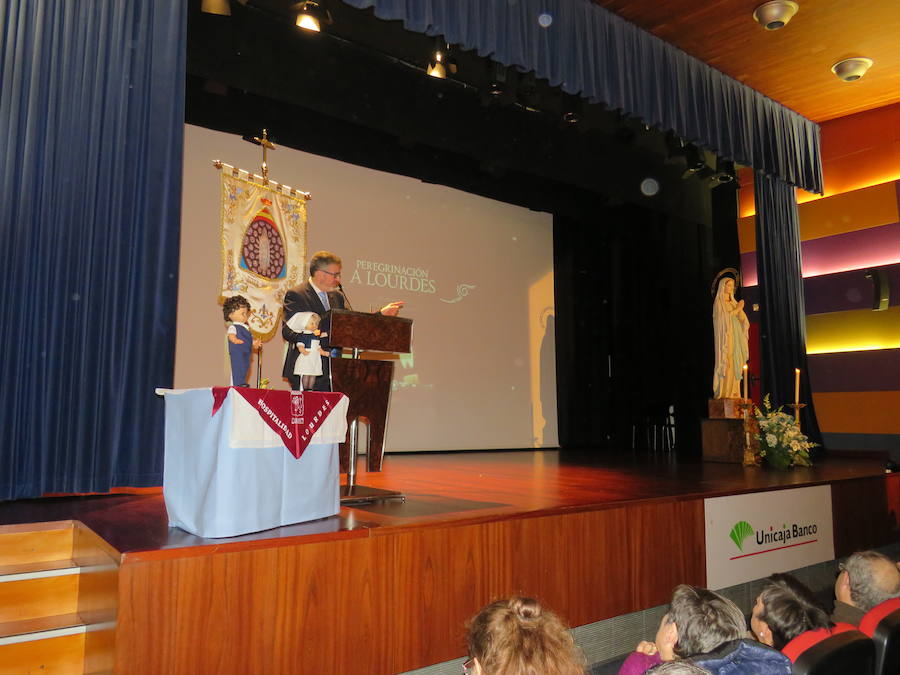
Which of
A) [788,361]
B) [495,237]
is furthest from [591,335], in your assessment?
[788,361]

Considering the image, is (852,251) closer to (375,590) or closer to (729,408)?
(729,408)

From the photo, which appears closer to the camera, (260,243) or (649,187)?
(260,243)

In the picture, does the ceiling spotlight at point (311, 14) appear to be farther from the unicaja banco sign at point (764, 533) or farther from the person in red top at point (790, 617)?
the person in red top at point (790, 617)

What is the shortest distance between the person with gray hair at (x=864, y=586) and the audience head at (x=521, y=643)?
169 centimetres

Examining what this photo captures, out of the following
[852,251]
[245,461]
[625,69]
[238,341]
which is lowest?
[245,461]

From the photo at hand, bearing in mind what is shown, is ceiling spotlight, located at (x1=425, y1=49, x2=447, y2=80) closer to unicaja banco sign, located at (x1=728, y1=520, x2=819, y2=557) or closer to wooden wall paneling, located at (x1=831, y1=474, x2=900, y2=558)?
unicaja banco sign, located at (x1=728, y1=520, x2=819, y2=557)

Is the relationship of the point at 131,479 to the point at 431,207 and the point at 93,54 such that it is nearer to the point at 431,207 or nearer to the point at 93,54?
the point at 93,54

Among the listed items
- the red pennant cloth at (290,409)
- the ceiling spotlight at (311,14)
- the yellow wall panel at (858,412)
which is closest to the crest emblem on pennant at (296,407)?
the red pennant cloth at (290,409)

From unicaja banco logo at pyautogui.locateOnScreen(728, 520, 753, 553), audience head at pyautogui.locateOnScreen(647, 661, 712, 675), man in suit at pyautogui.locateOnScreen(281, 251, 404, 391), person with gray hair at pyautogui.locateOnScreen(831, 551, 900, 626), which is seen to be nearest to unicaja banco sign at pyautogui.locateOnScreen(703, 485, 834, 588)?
unicaja banco logo at pyautogui.locateOnScreen(728, 520, 753, 553)

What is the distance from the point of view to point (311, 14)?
5.04 m

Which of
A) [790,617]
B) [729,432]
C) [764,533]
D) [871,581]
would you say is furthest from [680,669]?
[729,432]

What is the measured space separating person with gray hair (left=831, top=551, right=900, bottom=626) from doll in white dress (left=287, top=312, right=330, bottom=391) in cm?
238

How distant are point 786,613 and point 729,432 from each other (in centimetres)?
518

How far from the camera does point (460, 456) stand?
770 cm
